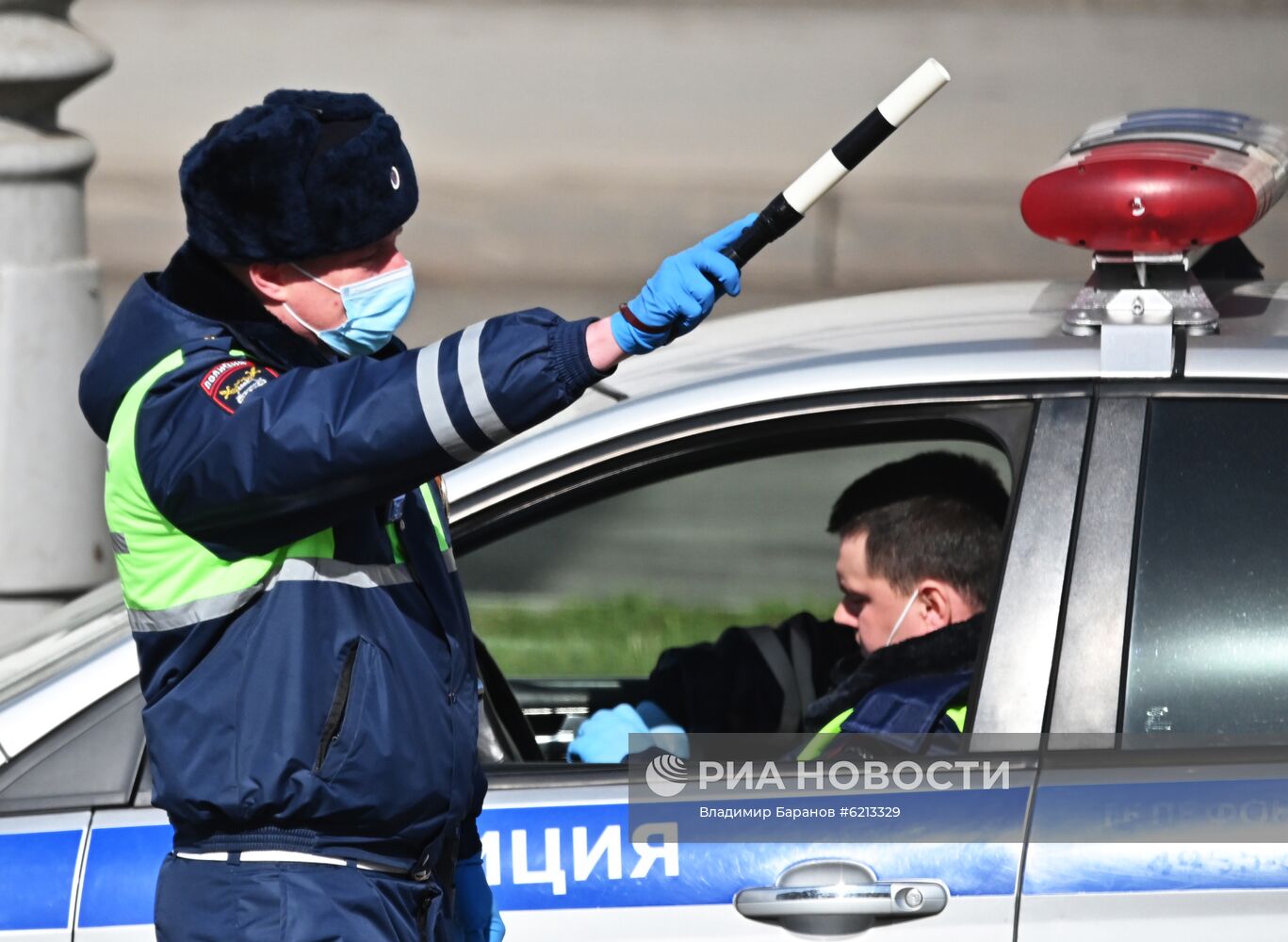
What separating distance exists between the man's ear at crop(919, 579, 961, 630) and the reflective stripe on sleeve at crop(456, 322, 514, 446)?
44.4 inches

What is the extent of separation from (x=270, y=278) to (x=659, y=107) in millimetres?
8108

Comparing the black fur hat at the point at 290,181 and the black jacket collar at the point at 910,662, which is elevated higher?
the black fur hat at the point at 290,181

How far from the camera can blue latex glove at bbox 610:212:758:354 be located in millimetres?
2043

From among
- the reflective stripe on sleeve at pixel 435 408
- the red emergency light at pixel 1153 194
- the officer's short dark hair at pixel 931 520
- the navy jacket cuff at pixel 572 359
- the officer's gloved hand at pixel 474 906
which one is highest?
the red emergency light at pixel 1153 194

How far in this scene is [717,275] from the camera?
82.9 inches

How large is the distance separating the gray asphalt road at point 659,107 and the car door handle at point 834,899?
7149 mm

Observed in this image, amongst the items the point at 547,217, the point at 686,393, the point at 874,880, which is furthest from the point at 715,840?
the point at 547,217

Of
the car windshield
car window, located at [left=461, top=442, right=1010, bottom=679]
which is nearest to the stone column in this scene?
car window, located at [left=461, top=442, right=1010, bottom=679]

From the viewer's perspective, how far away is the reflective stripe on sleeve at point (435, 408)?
6.57 ft

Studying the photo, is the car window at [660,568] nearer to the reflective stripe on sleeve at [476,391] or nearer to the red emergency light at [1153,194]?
the red emergency light at [1153,194]

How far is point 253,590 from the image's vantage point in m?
2.14

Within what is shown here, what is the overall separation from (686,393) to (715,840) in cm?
61

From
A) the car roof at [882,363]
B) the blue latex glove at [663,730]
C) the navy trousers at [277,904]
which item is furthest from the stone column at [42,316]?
the navy trousers at [277,904]

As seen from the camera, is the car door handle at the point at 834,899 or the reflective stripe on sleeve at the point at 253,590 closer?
the reflective stripe on sleeve at the point at 253,590
